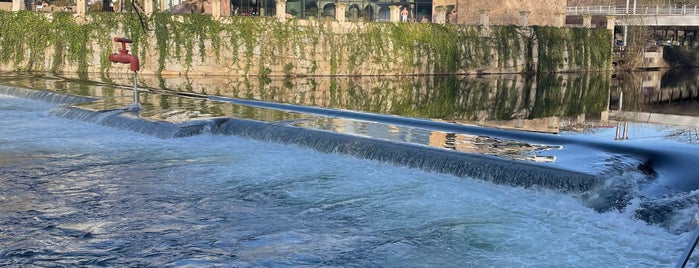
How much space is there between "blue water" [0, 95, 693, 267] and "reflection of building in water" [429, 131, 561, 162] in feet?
2.45

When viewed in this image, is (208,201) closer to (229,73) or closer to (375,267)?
(375,267)

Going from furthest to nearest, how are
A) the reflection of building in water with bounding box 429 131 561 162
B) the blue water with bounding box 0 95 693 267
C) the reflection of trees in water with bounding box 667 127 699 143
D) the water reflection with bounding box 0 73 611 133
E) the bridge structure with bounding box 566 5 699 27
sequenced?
the bridge structure with bounding box 566 5 699 27
the water reflection with bounding box 0 73 611 133
the reflection of trees in water with bounding box 667 127 699 143
the reflection of building in water with bounding box 429 131 561 162
the blue water with bounding box 0 95 693 267

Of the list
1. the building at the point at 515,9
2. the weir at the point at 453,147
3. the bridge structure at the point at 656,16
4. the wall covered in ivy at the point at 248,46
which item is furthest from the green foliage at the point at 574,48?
the weir at the point at 453,147

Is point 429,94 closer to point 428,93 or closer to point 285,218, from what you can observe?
point 428,93

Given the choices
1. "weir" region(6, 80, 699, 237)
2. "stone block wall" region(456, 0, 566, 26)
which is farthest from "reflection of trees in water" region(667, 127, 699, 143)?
"stone block wall" region(456, 0, 566, 26)

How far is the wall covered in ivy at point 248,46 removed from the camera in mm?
26703

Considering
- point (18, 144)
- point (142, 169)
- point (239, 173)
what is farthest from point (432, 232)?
→ point (18, 144)

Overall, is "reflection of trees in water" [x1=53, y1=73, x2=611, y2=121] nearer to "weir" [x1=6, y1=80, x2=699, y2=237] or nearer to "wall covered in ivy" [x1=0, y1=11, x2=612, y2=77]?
"wall covered in ivy" [x1=0, y1=11, x2=612, y2=77]

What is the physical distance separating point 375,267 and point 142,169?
170 inches

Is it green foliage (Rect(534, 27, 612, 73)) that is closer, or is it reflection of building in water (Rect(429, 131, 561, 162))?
reflection of building in water (Rect(429, 131, 561, 162))

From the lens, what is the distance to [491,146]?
9555 mm

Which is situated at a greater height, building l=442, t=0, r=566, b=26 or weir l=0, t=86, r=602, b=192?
building l=442, t=0, r=566, b=26

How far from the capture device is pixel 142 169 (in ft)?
29.8

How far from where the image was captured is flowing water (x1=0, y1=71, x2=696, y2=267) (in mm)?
5918
